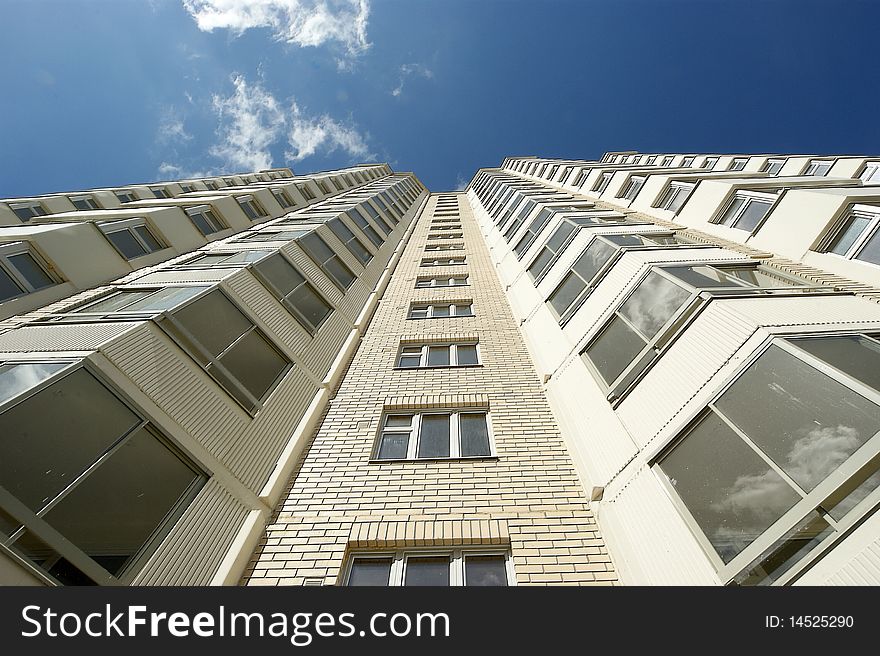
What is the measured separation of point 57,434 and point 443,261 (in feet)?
52.9

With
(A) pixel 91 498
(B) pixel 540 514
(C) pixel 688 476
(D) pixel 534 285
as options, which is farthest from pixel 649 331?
(A) pixel 91 498

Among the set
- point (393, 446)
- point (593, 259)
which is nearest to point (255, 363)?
point (393, 446)

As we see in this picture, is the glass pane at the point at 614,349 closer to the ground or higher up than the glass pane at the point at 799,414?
closer to the ground

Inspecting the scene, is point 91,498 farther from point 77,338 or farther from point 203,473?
point 77,338

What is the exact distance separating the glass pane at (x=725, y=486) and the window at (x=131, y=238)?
1677 centimetres

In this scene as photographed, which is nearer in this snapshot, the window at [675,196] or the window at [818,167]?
the window at [675,196]

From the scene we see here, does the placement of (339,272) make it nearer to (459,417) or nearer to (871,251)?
(459,417)

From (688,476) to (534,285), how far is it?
8.62 m

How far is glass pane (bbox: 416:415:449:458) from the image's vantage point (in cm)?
751

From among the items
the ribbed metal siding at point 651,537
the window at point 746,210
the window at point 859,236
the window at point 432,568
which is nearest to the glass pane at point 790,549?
the ribbed metal siding at point 651,537

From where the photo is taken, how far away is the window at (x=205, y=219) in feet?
59.1

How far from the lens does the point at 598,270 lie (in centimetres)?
986

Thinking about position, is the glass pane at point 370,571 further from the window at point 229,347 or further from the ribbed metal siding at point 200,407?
the window at point 229,347

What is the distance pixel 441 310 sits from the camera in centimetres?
1400
